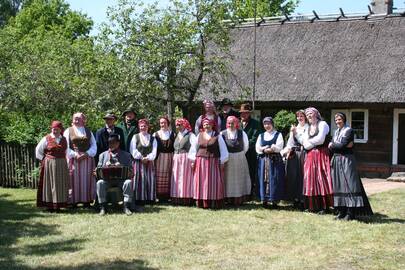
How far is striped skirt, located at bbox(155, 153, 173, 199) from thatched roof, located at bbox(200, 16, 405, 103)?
5.96m

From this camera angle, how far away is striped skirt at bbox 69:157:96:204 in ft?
29.3

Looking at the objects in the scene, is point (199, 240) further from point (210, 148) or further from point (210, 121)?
point (210, 121)

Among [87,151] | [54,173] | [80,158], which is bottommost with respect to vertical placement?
[54,173]

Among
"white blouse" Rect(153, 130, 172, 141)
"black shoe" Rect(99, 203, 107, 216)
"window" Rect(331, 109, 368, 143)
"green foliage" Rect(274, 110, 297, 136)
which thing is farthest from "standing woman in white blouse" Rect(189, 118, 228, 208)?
"window" Rect(331, 109, 368, 143)

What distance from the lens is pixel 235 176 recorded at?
30.5ft

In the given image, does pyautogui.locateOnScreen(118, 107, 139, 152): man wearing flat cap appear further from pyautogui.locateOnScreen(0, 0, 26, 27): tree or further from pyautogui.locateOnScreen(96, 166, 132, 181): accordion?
pyautogui.locateOnScreen(0, 0, 26, 27): tree

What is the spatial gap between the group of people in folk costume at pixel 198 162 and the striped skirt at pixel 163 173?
0.06 feet

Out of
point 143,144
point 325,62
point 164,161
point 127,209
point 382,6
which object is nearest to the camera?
point 127,209

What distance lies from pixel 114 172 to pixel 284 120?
8.84 metres

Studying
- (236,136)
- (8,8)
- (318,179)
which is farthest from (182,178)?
(8,8)

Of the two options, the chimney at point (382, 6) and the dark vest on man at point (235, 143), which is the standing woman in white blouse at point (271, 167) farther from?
the chimney at point (382, 6)

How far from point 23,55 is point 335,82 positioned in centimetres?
1060

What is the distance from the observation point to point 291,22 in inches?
797

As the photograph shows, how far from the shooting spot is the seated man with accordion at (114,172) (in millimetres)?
8562
